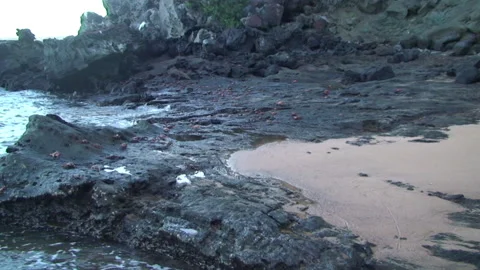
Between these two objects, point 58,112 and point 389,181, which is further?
point 58,112

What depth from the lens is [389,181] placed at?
550 cm

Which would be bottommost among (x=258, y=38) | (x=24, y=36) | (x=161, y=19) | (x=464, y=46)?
(x=464, y=46)

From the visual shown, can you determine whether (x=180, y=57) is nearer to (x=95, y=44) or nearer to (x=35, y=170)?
(x=95, y=44)

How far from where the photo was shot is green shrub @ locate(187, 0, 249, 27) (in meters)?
23.3

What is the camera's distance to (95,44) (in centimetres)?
2130

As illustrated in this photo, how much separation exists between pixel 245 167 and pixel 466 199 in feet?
9.44

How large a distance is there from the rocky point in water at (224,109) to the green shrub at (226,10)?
0.76 feet

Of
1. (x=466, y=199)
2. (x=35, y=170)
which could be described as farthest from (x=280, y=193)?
(x=35, y=170)

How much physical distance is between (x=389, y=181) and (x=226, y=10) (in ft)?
63.0

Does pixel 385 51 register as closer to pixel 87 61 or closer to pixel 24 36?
pixel 87 61

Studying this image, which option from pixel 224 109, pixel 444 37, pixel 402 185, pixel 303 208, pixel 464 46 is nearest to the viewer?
pixel 303 208

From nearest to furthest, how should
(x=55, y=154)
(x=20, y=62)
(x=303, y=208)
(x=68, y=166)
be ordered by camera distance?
1. (x=303, y=208)
2. (x=68, y=166)
3. (x=55, y=154)
4. (x=20, y=62)

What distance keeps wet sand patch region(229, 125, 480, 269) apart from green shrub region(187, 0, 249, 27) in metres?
16.4

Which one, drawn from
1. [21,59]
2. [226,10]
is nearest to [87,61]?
[226,10]
